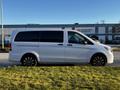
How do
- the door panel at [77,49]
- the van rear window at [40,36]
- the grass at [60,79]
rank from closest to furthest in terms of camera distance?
→ the grass at [60,79] → the door panel at [77,49] → the van rear window at [40,36]

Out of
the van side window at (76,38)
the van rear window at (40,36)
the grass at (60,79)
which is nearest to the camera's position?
the grass at (60,79)

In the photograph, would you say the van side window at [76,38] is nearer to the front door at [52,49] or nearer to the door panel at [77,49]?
the door panel at [77,49]

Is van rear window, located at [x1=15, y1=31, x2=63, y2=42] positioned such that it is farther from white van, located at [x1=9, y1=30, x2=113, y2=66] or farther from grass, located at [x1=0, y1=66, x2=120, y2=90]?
grass, located at [x1=0, y1=66, x2=120, y2=90]

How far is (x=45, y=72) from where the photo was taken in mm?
11695

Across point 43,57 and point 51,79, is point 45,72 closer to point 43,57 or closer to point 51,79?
point 51,79

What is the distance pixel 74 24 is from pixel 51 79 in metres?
69.9

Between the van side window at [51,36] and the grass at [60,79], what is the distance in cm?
369

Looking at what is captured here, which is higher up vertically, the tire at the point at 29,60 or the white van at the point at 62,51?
the white van at the point at 62,51

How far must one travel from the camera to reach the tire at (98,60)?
15.7 meters

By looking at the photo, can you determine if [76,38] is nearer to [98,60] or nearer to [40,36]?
[98,60]

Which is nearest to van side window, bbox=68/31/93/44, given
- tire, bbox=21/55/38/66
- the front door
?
the front door

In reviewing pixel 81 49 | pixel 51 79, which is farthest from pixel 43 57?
pixel 51 79

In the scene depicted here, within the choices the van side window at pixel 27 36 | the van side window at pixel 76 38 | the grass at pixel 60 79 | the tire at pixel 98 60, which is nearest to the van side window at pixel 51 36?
the van side window at pixel 27 36

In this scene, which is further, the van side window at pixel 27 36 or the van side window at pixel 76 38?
the van side window at pixel 27 36
